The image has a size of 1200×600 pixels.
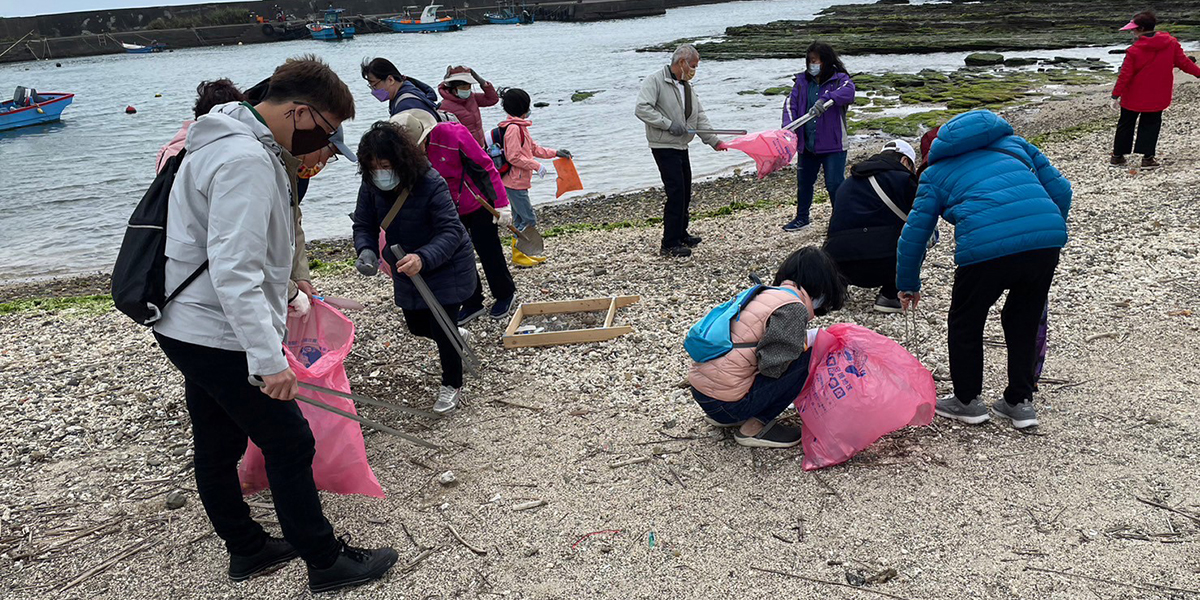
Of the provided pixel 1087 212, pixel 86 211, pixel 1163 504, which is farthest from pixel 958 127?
pixel 86 211

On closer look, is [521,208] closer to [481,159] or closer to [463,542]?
[481,159]

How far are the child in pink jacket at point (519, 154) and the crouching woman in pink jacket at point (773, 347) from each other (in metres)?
3.85

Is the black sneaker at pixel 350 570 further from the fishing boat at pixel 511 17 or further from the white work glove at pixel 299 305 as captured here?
the fishing boat at pixel 511 17

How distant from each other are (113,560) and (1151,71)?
10.1 meters

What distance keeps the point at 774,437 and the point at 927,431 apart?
0.73 metres

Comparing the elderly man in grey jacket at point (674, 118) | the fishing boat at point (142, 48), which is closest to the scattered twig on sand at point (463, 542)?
the elderly man in grey jacket at point (674, 118)

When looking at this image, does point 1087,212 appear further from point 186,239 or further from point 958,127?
point 186,239

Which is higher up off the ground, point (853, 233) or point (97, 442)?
point (853, 233)

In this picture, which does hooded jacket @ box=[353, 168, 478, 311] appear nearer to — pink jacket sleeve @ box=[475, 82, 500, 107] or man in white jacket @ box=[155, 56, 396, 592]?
man in white jacket @ box=[155, 56, 396, 592]

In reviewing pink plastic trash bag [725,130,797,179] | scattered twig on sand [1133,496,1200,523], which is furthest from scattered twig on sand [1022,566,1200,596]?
pink plastic trash bag [725,130,797,179]

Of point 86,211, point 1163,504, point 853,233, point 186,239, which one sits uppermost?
point 186,239

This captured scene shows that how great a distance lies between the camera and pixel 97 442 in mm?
4578

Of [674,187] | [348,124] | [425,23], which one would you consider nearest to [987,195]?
[674,187]

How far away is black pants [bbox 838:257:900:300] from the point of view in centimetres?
548
